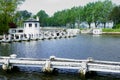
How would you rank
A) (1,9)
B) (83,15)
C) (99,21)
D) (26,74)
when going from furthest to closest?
1. (83,15)
2. (99,21)
3. (1,9)
4. (26,74)

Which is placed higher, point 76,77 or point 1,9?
point 1,9

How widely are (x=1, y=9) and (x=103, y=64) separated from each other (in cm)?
6017

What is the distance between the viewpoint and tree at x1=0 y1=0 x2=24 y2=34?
8320 cm

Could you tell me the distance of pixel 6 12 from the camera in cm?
8612

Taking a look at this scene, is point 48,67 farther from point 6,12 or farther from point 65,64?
point 6,12

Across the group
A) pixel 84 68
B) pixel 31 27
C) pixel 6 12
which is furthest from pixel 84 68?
pixel 31 27

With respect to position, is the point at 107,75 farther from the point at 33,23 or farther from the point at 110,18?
the point at 110,18

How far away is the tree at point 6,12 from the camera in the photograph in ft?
273

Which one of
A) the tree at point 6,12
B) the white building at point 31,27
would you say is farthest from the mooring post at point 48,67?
the white building at point 31,27

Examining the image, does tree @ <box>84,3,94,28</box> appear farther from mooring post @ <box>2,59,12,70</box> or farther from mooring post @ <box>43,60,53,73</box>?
mooring post @ <box>43,60,53,73</box>

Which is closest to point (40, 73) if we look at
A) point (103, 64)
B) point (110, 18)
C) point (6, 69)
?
point (6, 69)

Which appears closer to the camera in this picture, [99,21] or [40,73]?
[40,73]

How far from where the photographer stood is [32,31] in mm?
90938

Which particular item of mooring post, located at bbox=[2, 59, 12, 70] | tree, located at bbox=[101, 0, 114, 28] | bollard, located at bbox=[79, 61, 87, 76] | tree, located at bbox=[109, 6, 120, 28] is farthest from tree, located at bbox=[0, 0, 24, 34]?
tree, located at bbox=[101, 0, 114, 28]
